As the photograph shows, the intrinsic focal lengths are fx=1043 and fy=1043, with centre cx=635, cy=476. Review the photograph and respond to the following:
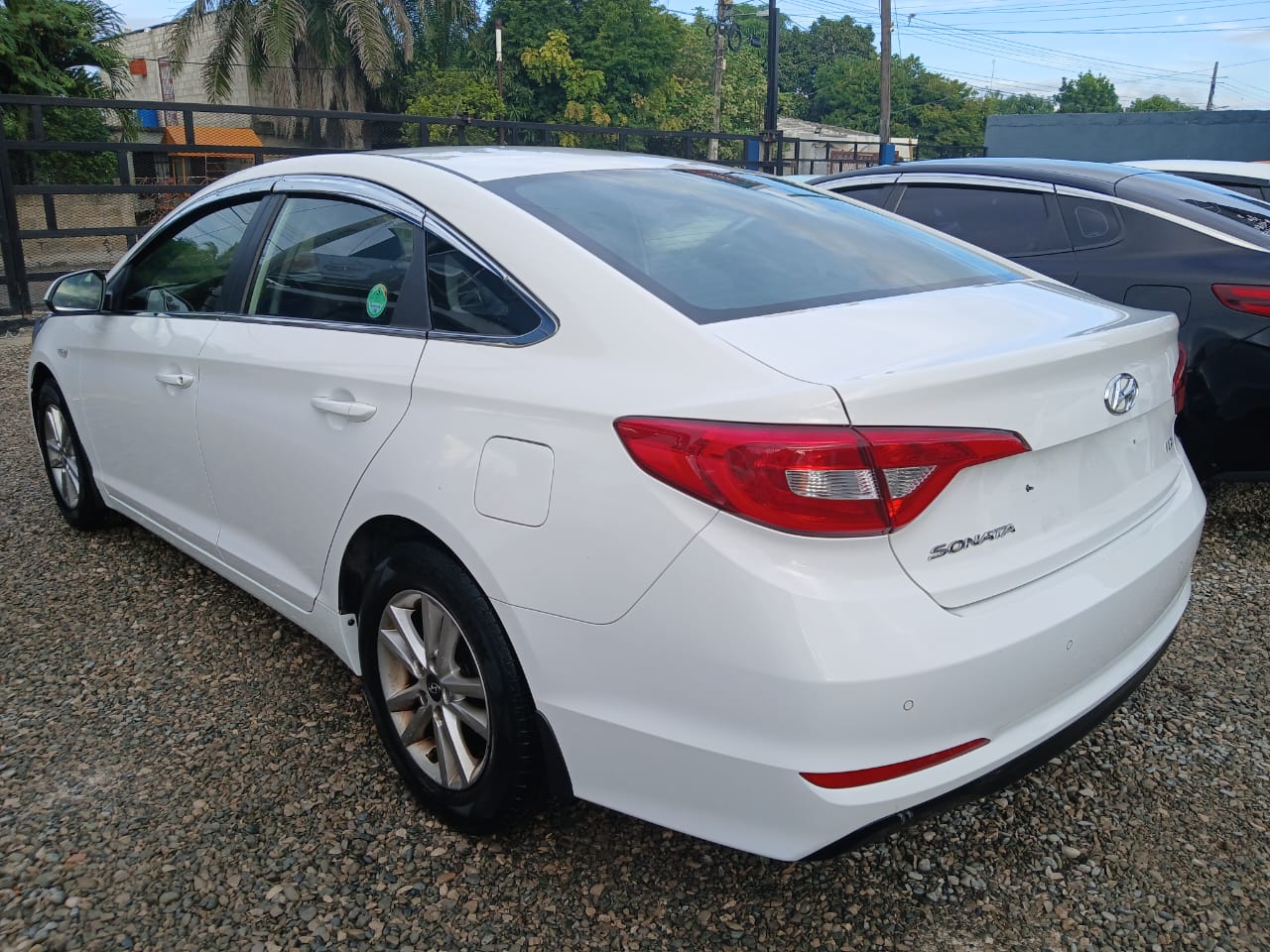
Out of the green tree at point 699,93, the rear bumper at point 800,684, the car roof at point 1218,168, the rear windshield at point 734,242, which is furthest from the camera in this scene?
the green tree at point 699,93

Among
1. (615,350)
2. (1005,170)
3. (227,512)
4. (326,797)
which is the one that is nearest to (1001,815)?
(615,350)

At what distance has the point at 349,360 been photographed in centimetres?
254

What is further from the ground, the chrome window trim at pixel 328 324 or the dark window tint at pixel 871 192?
the dark window tint at pixel 871 192

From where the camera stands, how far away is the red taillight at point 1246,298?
4.04 m

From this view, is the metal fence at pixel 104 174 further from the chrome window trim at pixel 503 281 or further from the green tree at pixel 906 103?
the green tree at pixel 906 103

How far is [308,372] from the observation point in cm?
267

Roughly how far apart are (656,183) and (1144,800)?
79.1 inches

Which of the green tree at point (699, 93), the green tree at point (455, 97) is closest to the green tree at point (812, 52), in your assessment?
the green tree at point (699, 93)

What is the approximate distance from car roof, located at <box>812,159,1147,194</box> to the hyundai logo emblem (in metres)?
2.98

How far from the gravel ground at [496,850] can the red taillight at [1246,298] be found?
1.47m

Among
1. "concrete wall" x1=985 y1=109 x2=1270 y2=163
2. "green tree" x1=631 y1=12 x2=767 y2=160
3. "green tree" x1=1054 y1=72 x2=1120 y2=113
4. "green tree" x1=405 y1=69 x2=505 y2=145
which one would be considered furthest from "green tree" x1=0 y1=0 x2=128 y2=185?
"green tree" x1=1054 y1=72 x2=1120 y2=113

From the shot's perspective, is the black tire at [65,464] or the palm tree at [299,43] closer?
the black tire at [65,464]

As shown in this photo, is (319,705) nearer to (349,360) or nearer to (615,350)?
(349,360)

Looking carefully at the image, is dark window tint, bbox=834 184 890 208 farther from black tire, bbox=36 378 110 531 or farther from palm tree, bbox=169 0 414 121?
palm tree, bbox=169 0 414 121
